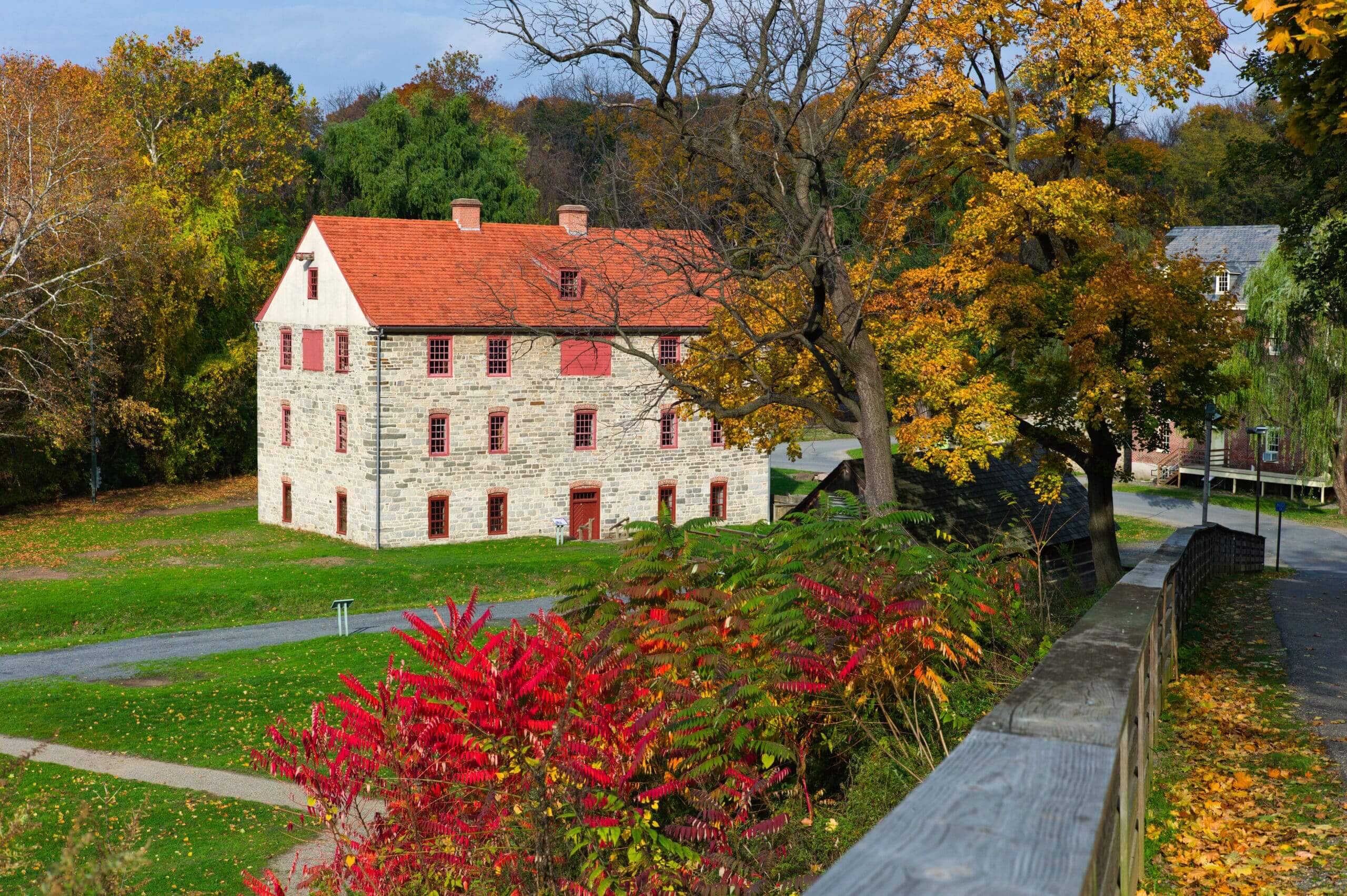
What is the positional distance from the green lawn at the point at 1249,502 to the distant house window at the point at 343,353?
116ft

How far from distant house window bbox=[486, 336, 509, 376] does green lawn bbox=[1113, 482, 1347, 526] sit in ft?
98.8

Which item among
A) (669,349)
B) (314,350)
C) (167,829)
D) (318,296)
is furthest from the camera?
(669,349)

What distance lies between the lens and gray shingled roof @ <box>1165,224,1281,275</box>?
186 feet

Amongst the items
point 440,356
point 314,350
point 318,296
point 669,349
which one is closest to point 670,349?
point 669,349

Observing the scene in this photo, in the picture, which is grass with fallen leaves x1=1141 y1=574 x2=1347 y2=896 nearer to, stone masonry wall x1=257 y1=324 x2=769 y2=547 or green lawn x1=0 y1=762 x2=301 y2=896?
green lawn x1=0 y1=762 x2=301 y2=896

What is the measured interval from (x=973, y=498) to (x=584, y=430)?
15827 millimetres

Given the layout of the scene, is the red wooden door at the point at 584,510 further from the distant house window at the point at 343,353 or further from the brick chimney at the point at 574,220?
the brick chimney at the point at 574,220

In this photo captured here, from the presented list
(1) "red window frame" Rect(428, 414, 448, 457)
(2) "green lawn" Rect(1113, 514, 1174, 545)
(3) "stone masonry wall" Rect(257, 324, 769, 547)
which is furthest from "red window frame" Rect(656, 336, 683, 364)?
(2) "green lawn" Rect(1113, 514, 1174, 545)

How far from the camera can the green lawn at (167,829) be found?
12.3 m

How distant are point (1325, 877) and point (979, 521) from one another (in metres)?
26.6

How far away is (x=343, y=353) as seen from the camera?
4138 cm

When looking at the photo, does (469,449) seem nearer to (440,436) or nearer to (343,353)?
(440,436)

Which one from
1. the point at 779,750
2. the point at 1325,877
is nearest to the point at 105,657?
the point at 779,750

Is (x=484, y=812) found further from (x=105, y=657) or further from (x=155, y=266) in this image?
(x=155, y=266)
